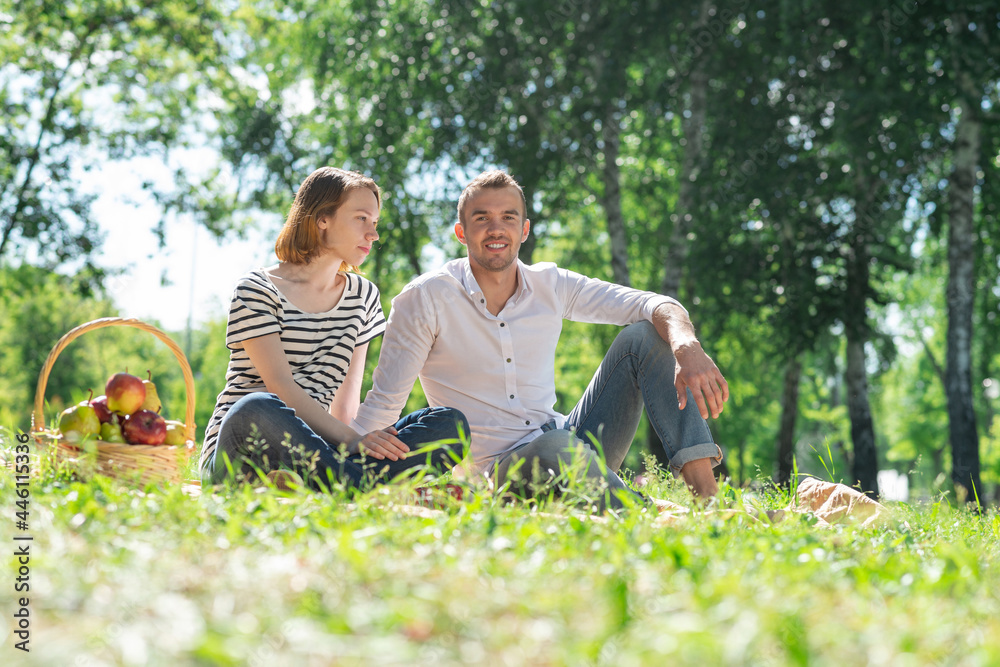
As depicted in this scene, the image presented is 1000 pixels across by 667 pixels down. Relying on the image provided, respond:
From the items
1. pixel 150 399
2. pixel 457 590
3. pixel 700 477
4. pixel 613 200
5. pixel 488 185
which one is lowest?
pixel 700 477

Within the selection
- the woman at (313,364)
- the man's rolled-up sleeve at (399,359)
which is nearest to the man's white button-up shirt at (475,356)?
the man's rolled-up sleeve at (399,359)

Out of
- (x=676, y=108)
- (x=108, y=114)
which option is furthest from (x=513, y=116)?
(x=108, y=114)

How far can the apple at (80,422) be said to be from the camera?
11.6 ft

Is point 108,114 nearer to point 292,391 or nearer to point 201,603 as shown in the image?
point 292,391

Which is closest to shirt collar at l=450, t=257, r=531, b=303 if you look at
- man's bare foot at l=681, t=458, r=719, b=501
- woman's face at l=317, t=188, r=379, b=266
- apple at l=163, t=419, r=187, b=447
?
woman's face at l=317, t=188, r=379, b=266

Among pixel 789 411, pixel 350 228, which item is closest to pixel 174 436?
pixel 350 228

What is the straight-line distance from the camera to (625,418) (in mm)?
4250

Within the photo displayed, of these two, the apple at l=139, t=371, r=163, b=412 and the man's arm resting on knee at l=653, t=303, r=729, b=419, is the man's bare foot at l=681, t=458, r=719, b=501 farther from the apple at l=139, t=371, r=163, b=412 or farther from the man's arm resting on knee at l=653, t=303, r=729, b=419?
the apple at l=139, t=371, r=163, b=412

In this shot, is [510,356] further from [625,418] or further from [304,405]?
[304,405]

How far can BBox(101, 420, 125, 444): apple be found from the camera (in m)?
3.55

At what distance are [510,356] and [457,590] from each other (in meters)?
2.44

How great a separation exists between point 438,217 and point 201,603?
14027 mm

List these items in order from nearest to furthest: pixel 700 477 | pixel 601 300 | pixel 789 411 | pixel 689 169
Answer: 1. pixel 700 477
2. pixel 601 300
3. pixel 689 169
4. pixel 789 411

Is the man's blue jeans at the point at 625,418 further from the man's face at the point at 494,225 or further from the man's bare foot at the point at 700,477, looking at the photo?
the man's face at the point at 494,225
